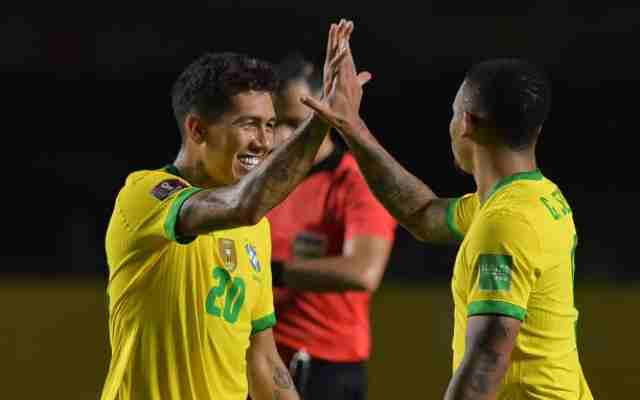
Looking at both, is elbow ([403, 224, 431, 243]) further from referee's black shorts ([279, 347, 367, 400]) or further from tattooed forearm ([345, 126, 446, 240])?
referee's black shorts ([279, 347, 367, 400])

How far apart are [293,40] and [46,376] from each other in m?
5.47

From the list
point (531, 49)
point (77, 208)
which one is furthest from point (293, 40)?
point (77, 208)

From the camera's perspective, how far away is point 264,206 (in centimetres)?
301

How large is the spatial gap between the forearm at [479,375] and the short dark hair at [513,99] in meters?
0.62

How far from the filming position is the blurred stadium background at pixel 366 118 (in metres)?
7.30

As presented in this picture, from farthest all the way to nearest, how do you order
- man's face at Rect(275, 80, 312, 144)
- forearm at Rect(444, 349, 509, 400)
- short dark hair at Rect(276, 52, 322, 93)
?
short dark hair at Rect(276, 52, 322, 93) → man's face at Rect(275, 80, 312, 144) → forearm at Rect(444, 349, 509, 400)

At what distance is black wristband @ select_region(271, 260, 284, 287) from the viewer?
4.82 metres

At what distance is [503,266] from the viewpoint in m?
2.87

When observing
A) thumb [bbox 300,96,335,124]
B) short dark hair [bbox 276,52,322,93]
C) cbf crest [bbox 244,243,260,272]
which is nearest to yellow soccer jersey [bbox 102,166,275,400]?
cbf crest [bbox 244,243,260,272]

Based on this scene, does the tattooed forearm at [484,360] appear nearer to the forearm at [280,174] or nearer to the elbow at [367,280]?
the forearm at [280,174]

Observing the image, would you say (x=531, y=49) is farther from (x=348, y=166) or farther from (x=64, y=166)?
(x=348, y=166)

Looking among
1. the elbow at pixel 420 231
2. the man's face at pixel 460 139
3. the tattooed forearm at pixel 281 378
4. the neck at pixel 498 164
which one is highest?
the man's face at pixel 460 139

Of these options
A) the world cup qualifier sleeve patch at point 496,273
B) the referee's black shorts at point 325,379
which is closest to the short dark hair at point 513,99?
the world cup qualifier sleeve patch at point 496,273

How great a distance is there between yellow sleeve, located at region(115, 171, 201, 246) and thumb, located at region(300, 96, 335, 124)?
15.1 inches
